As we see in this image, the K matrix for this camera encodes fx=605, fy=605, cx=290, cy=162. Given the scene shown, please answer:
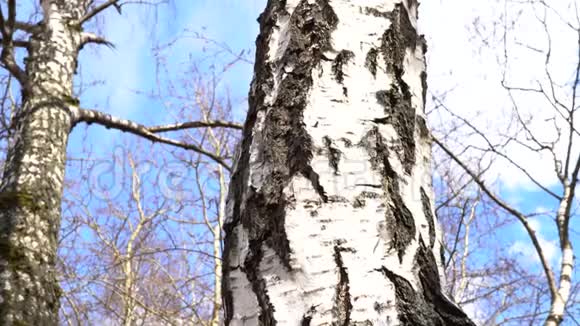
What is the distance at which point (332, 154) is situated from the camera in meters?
0.88

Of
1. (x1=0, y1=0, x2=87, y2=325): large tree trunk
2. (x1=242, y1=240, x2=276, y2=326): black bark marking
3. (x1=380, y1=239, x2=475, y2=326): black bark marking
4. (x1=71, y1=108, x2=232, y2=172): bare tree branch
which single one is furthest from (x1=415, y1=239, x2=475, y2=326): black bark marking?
(x1=71, y1=108, x2=232, y2=172): bare tree branch

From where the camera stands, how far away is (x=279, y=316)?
2.59 ft

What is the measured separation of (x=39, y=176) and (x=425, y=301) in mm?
2768

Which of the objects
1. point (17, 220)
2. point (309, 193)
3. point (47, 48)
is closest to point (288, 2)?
point (309, 193)

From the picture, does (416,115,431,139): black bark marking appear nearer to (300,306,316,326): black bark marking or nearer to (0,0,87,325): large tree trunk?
(300,306,316,326): black bark marking

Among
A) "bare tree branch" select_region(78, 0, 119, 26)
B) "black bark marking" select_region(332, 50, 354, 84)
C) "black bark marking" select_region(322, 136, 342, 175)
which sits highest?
"bare tree branch" select_region(78, 0, 119, 26)

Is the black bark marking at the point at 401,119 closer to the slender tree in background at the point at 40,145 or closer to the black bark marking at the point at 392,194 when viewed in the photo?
the black bark marking at the point at 392,194

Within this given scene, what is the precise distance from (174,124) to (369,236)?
3568 millimetres

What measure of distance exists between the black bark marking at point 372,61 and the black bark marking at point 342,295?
0.33 metres

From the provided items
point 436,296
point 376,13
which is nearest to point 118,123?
point 376,13

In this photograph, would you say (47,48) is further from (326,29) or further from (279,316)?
(279,316)

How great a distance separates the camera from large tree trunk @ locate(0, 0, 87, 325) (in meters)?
2.74

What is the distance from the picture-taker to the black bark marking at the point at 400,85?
3.16 feet

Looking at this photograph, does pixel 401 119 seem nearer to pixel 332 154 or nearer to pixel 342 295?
pixel 332 154
